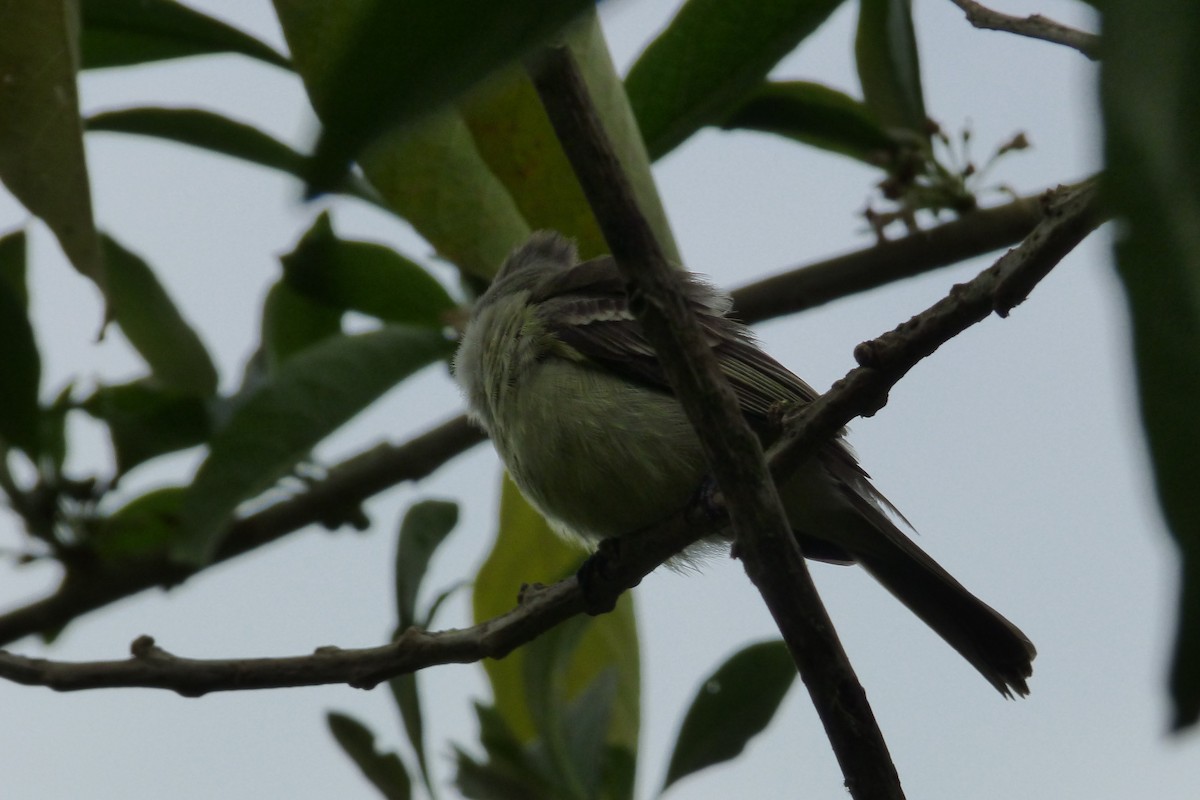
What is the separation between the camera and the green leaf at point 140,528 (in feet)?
13.7

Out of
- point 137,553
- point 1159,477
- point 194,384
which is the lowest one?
point 1159,477

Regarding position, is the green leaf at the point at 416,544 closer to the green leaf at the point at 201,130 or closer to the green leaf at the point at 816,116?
the green leaf at the point at 201,130

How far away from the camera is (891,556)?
160 inches

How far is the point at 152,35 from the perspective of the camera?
3.71 meters

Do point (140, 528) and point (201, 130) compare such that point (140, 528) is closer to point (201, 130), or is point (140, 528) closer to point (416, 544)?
point (416, 544)

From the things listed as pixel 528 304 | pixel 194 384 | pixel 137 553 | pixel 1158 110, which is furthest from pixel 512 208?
pixel 1158 110

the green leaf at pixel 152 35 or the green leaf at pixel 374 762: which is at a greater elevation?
the green leaf at pixel 152 35

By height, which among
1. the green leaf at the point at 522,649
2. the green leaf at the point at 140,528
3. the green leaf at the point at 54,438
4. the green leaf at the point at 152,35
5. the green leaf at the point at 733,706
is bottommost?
the green leaf at the point at 733,706

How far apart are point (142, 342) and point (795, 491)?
2278 millimetres

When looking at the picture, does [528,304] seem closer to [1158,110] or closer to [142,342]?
[142,342]

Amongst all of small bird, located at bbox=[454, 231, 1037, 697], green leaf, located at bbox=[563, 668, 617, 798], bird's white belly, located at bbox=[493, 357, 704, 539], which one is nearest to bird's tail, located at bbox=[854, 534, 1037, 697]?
small bird, located at bbox=[454, 231, 1037, 697]

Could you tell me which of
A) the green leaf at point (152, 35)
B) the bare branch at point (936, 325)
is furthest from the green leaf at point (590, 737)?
the green leaf at point (152, 35)

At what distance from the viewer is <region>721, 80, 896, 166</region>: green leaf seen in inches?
162

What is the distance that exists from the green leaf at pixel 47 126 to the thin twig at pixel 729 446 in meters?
1.36
